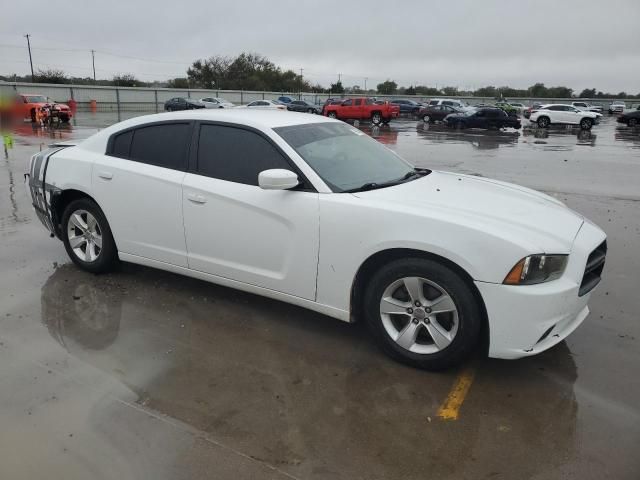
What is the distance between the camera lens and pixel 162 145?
4.56m

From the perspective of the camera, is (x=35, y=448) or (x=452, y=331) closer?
(x=35, y=448)

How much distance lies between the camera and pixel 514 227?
3.27m

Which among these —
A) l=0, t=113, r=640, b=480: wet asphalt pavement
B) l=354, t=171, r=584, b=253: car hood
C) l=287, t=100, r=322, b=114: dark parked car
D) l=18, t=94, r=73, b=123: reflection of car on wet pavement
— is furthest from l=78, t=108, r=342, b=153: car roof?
l=287, t=100, r=322, b=114: dark parked car

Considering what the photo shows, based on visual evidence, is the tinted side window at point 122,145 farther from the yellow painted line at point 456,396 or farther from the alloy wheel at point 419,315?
the yellow painted line at point 456,396

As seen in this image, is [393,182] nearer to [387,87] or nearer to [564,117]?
[564,117]

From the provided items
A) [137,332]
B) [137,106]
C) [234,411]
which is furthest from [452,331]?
[137,106]

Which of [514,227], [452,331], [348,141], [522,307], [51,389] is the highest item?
[348,141]

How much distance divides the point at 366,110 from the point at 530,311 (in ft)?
108

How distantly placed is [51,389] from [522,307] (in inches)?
113

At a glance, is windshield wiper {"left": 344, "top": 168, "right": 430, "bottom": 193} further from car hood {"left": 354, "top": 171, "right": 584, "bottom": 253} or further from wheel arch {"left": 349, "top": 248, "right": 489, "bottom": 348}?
wheel arch {"left": 349, "top": 248, "right": 489, "bottom": 348}

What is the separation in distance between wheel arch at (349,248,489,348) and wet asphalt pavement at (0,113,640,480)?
1.15ft

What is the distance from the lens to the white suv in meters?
32.7

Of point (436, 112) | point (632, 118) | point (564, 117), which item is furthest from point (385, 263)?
point (632, 118)

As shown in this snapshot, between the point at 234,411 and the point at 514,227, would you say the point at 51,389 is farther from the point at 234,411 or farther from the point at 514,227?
the point at 514,227
